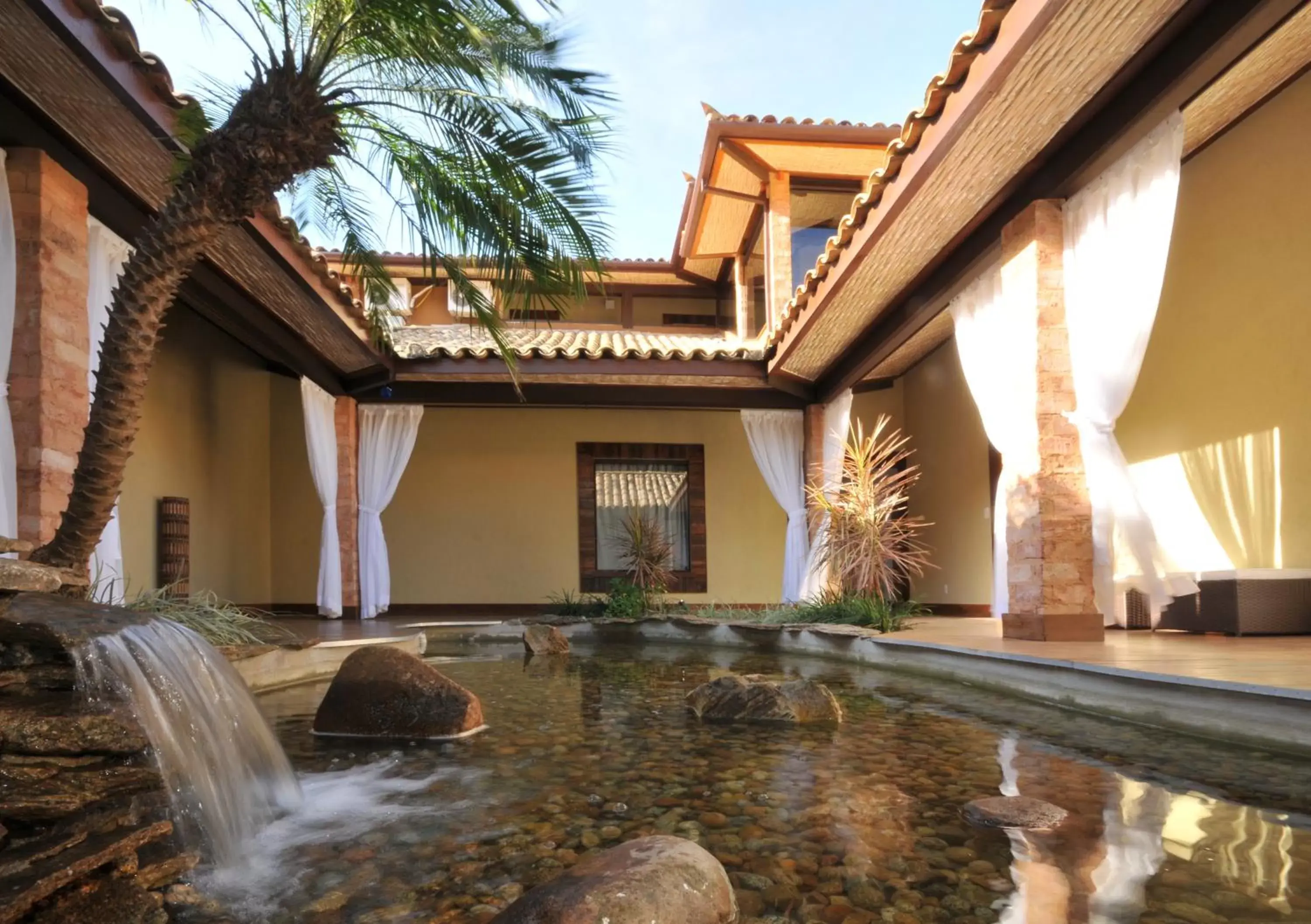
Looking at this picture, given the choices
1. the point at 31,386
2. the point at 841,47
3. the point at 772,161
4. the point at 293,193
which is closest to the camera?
the point at 31,386

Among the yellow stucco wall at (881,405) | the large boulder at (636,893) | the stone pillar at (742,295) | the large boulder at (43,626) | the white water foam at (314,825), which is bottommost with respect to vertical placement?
the white water foam at (314,825)

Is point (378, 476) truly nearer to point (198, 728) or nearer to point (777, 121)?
point (777, 121)

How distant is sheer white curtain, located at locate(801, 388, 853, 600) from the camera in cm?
779

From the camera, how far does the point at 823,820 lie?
242 centimetres

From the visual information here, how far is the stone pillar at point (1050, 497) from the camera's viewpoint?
16.2 ft

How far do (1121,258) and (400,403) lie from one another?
24.7 feet

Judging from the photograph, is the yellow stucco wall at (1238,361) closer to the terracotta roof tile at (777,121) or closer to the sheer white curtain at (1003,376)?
the sheer white curtain at (1003,376)

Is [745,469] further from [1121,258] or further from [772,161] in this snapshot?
[1121,258]

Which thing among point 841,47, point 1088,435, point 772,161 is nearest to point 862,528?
point 1088,435

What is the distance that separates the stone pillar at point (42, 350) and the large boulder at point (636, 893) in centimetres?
368

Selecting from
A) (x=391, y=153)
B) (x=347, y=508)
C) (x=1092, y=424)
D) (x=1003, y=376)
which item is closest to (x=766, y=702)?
(x=1092, y=424)

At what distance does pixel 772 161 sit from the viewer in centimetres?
951

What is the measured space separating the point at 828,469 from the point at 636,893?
789 centimetres

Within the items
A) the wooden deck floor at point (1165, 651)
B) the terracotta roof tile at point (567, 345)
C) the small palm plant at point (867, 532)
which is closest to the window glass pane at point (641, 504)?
the terracotta roof tile at point (567, 345)
